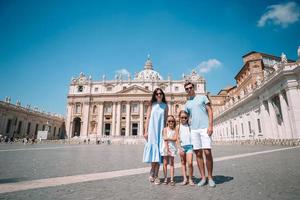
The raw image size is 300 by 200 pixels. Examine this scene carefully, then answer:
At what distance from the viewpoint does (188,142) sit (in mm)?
4090

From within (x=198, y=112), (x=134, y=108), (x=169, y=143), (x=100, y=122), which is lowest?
(x=169, y=143)

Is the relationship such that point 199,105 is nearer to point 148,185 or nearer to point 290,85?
point 148,185

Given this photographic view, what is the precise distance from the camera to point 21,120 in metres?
44.2

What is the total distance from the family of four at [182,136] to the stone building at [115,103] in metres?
51.3

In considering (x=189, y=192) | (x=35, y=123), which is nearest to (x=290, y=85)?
(x=189, y=192)

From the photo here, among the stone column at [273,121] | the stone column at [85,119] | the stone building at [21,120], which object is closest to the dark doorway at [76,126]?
the stone column at [85,119]

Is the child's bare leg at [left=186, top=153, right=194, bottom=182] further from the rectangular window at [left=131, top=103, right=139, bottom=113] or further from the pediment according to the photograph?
the rectangular window at [left=131, top=103, right=139, bottom=113]

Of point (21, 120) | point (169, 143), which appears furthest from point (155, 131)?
point (21, 120)

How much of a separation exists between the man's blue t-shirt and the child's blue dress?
66 cm

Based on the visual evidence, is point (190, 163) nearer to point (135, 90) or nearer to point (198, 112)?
point (198, 112)

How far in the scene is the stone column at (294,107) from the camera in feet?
52.7

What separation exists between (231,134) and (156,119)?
33.0 meters

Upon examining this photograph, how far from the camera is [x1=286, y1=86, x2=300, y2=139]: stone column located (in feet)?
52.7

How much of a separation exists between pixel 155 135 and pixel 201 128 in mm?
1054
